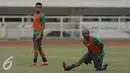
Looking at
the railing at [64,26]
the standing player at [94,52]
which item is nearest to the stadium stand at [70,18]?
the railing at [64,26]

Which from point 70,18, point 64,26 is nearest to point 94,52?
point 64,26

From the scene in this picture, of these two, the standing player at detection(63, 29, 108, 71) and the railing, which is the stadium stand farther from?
the standing player at detection(63, 29, 108, 71)

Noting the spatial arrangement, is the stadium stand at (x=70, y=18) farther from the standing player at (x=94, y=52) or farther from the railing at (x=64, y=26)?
the standing player at (x=94, y=52)

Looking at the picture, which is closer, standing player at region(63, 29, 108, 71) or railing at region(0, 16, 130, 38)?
standing player at region(63, 29, 108, 71)

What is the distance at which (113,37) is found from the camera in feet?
106

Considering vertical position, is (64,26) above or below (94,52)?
above

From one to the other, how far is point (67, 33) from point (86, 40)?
71.0 ft

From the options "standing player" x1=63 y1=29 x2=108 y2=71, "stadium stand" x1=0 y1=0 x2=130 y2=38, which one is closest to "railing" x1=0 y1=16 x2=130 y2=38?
"stadium stand" x1=0 y1=0 x2=130 y2=38

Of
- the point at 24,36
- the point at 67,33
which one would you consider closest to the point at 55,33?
the point at 67,33

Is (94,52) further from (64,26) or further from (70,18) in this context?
(70,18)

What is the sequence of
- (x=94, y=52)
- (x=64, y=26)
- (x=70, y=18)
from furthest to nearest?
(x=70, y=18) → (x=64, y=26) → (x=94, y=52)

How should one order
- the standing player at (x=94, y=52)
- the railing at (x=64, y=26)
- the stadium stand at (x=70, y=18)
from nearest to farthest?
the standing player at (x=94, y=52) → the railing at (x=64, y=26) → the stadium stand at (x=70, y=18)

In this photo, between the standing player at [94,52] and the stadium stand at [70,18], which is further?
the stadium stand at [70,18]

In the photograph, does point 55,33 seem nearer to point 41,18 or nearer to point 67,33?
point 67,33
